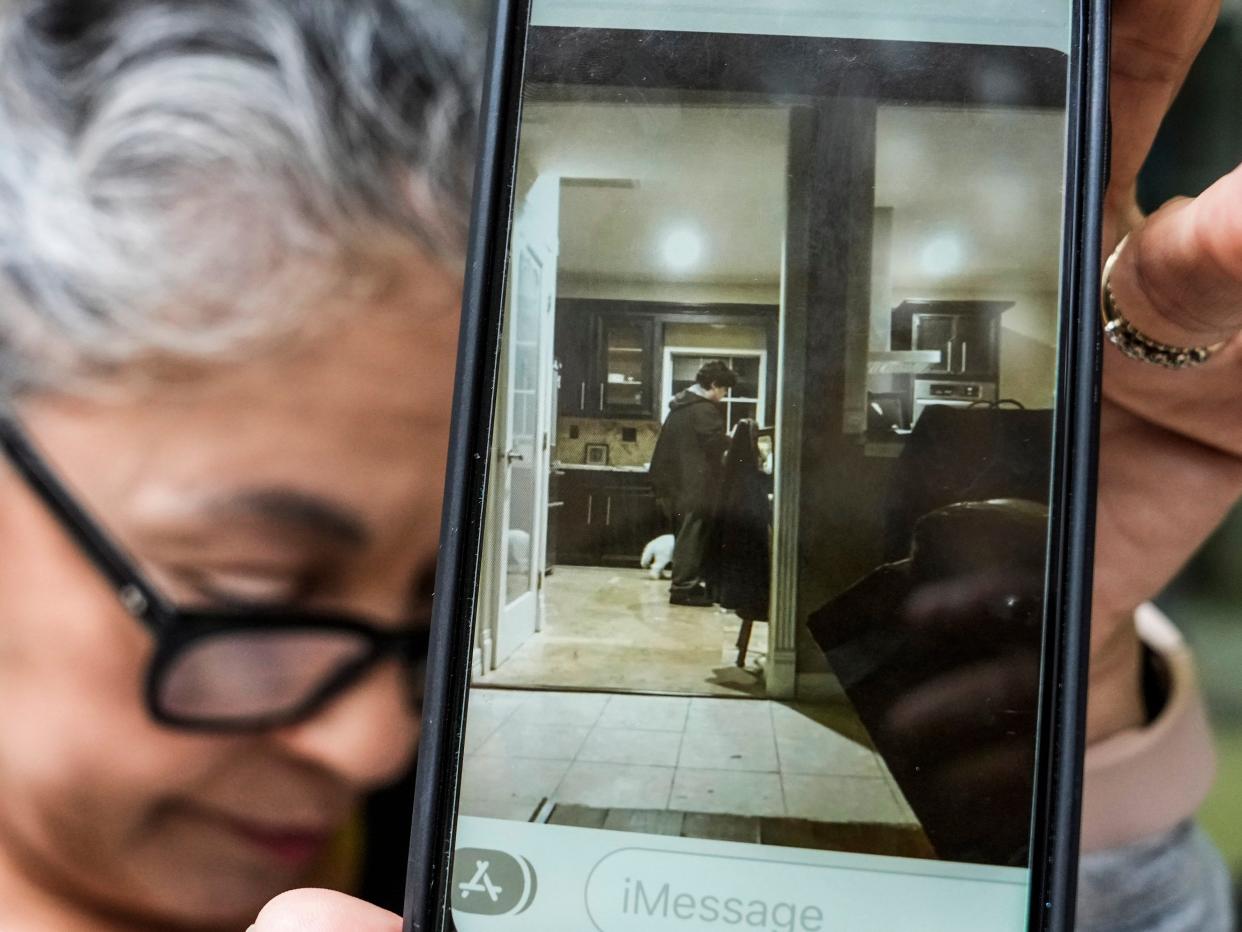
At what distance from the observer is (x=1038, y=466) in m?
0.22

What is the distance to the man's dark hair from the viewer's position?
229 millimetres

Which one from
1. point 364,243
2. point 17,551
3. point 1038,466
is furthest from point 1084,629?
point 17,551

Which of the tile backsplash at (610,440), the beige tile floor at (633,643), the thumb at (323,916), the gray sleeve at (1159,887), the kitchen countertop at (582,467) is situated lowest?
the gray sleeve at (1159,887)

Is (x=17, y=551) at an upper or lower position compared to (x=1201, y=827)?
upper

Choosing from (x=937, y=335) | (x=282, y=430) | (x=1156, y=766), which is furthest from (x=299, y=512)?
(x=1156, y=766)

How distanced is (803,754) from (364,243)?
12.1 inches

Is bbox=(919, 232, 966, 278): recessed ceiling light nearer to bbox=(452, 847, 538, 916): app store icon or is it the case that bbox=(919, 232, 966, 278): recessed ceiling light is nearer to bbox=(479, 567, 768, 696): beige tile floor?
bbox=(479, 567, 768, 696): beige tile floor

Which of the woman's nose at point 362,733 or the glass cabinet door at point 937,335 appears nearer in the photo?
the glass cabinet door at point 937,335

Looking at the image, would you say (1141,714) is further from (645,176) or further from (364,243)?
(364,243)

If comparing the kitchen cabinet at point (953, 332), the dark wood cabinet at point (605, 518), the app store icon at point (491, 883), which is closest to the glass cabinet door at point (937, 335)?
the kitchen cabinet at point (953, 332)

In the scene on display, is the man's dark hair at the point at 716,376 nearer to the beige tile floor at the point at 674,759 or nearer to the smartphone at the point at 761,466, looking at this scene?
the smartphone at the point at 761,466

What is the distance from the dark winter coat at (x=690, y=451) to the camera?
0.76ft

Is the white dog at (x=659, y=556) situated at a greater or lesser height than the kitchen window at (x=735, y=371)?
lesser

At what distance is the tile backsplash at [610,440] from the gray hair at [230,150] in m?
0.17
